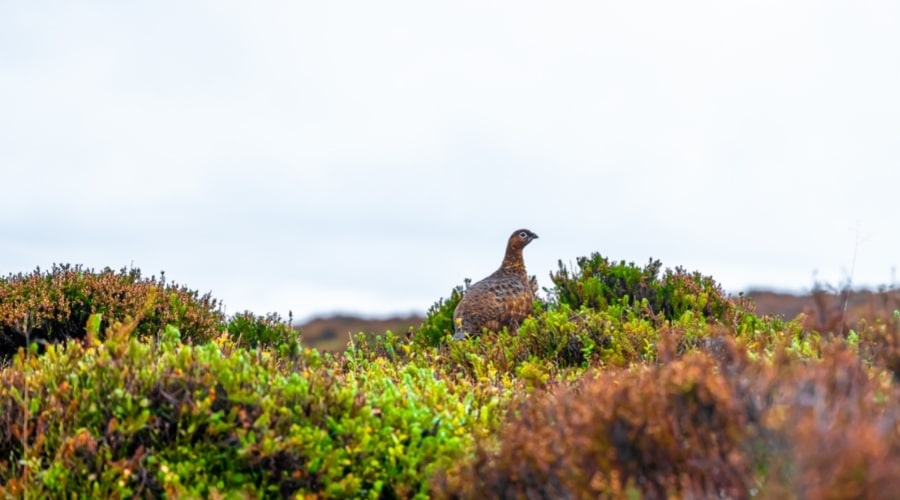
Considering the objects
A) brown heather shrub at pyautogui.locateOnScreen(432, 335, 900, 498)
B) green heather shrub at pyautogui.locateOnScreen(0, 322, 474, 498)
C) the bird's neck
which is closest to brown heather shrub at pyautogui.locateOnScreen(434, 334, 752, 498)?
brown heather shrub at pyautogui.locateOnScreen(432, 335, 900, 498)

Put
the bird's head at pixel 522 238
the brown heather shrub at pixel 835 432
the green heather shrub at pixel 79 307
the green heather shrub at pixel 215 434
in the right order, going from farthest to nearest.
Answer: the bird's head at pixel 522 238 < the green heather shrub at pixel 79 307 < the green heather shrub at pixel 215 434 < the brown heather shrub at pixel 835 432

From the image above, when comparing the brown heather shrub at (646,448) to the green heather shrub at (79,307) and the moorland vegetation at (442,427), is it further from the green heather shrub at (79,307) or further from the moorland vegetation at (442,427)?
the green heather shrub at (79,307)

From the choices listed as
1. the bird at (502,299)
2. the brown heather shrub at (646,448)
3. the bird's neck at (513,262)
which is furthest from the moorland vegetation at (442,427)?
the bird's neck at (513,262)

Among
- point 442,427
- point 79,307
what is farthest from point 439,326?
point 442,427

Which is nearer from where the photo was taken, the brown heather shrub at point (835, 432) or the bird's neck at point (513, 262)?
the brown heather shrub at point (835, 432)

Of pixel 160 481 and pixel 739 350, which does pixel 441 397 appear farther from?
pixel 739 350

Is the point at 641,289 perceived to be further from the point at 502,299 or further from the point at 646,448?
the point at 646,448

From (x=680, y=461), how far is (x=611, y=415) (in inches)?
12.8

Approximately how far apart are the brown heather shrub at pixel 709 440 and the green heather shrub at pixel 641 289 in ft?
27.9

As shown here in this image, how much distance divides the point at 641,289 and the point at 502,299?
7.40 feet

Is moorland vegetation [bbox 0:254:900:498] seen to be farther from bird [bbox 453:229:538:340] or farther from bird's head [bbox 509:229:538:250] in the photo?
bird's head [bbox 509:229:538:250]

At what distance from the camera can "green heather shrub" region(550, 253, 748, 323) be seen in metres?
13.6

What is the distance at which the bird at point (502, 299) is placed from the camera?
12680 millimetres

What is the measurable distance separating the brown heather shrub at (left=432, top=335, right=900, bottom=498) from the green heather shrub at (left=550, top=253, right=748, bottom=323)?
27.9 feet
